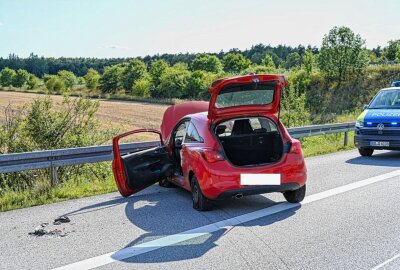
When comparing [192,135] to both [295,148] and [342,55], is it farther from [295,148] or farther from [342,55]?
[342,55]

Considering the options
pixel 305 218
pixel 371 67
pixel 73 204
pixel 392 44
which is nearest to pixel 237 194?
pixel 305 218

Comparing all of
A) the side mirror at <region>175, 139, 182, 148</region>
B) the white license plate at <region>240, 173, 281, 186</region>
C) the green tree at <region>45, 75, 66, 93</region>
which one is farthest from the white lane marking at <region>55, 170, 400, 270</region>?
the green tree at <region>45, 75, 66, 93</region>

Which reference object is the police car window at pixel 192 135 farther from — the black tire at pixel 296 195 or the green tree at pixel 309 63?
the green tree at pixel 309 63

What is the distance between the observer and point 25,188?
364 inches

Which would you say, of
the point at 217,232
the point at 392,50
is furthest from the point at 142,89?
the point at 217,232

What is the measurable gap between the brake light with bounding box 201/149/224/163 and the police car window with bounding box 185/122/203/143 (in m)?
0.40

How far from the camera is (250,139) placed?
7.62 m

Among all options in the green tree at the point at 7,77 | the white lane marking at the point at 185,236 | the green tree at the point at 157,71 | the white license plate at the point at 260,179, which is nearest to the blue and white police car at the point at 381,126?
the white lane marking at the point at 185,236

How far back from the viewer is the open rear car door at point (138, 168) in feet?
25.9

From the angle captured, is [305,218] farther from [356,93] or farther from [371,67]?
[371,67]

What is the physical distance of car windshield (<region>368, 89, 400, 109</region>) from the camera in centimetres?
1294

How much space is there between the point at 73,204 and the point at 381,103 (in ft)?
30.3

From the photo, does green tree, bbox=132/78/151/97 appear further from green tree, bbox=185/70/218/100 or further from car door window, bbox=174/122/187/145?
car door window, bbox=174/122/187/145

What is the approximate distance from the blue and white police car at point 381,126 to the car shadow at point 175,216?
5.63 meters
